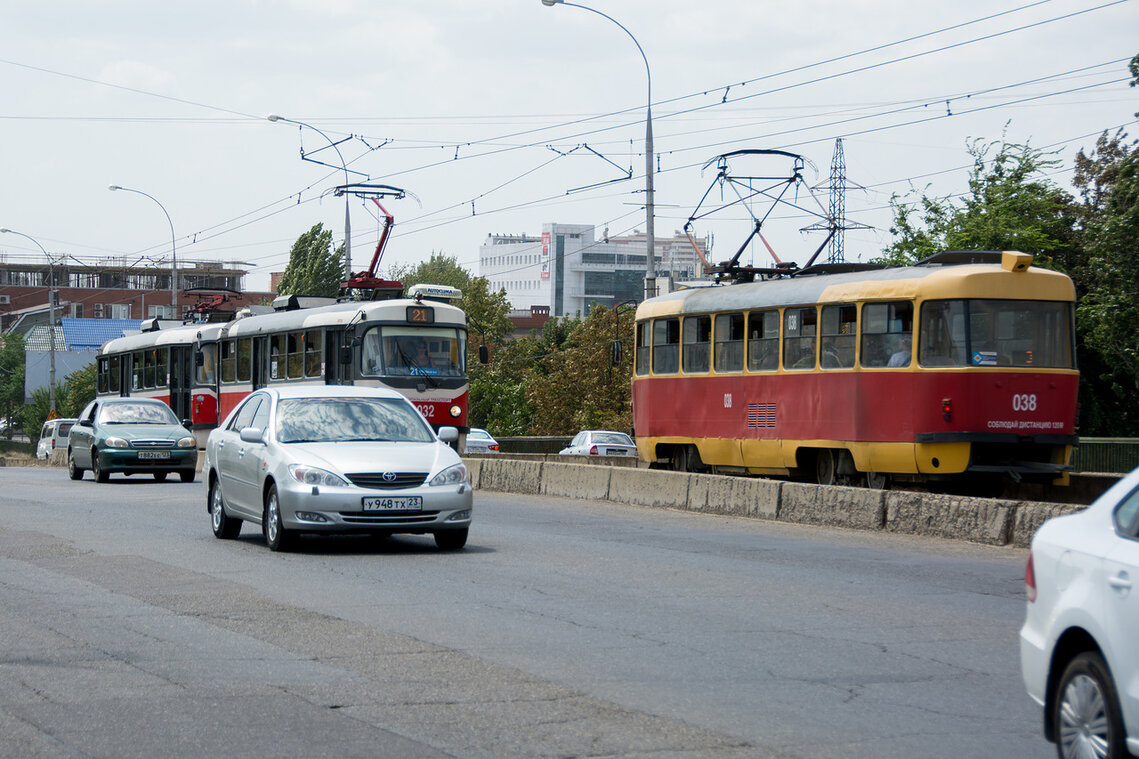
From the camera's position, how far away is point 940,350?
19.8 meters

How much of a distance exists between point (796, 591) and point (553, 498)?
13223mm

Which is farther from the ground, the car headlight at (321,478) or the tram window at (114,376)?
the tram window at (114,376)

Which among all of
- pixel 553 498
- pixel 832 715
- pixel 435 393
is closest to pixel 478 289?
pixel 435 393

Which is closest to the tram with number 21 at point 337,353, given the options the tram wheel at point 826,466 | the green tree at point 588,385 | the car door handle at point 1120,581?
the tram wheel at point 826,466

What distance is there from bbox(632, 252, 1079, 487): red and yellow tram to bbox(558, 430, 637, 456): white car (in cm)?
2226

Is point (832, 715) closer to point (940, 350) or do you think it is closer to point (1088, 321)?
point (940, 350)

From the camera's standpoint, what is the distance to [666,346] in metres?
26.6

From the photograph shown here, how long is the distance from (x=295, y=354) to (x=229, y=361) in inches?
188

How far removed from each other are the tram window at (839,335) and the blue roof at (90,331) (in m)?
104

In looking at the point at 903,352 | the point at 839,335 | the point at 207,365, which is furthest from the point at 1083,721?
the point at 207,365

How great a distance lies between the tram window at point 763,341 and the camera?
23.1 metres

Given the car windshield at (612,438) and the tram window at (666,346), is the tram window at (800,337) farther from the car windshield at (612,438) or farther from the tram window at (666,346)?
the car windshield at (612,438)

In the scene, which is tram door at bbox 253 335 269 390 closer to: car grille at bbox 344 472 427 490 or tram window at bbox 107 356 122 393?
tram window at bbox 107 356 122 393

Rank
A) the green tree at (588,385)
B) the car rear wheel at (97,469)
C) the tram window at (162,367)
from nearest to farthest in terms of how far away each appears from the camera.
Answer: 1. the car rear wheel at (97,469)
2. the tram window at (162,367)
3. the green tree at (588,385)
